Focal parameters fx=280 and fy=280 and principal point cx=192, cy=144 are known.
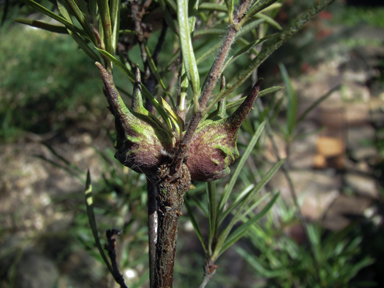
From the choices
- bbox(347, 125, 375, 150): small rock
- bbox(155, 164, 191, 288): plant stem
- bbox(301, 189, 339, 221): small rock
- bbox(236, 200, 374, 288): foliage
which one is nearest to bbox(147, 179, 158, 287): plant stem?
bbox(155, 164, 191, 288): plant stem

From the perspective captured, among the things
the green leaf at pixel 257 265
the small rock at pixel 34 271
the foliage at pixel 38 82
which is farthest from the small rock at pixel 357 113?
the small rock at pixel 34 271

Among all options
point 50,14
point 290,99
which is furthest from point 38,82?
point 50,14

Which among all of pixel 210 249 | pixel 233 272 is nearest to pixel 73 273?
pixel 233 272

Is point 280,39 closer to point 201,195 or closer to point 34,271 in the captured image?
point 201,195

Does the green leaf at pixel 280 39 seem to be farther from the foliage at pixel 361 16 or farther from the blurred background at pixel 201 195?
the foliage at pixel 361 16

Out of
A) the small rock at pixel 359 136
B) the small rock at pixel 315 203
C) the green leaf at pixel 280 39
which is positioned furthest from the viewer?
the small rock at pixel 359 136

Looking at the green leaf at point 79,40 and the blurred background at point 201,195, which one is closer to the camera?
the green leaf at point 79,40

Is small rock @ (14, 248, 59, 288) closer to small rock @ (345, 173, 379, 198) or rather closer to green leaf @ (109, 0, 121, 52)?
green leaf @ (109, 0, 121, 52)

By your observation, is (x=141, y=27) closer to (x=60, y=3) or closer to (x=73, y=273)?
(x=60, y=3)
